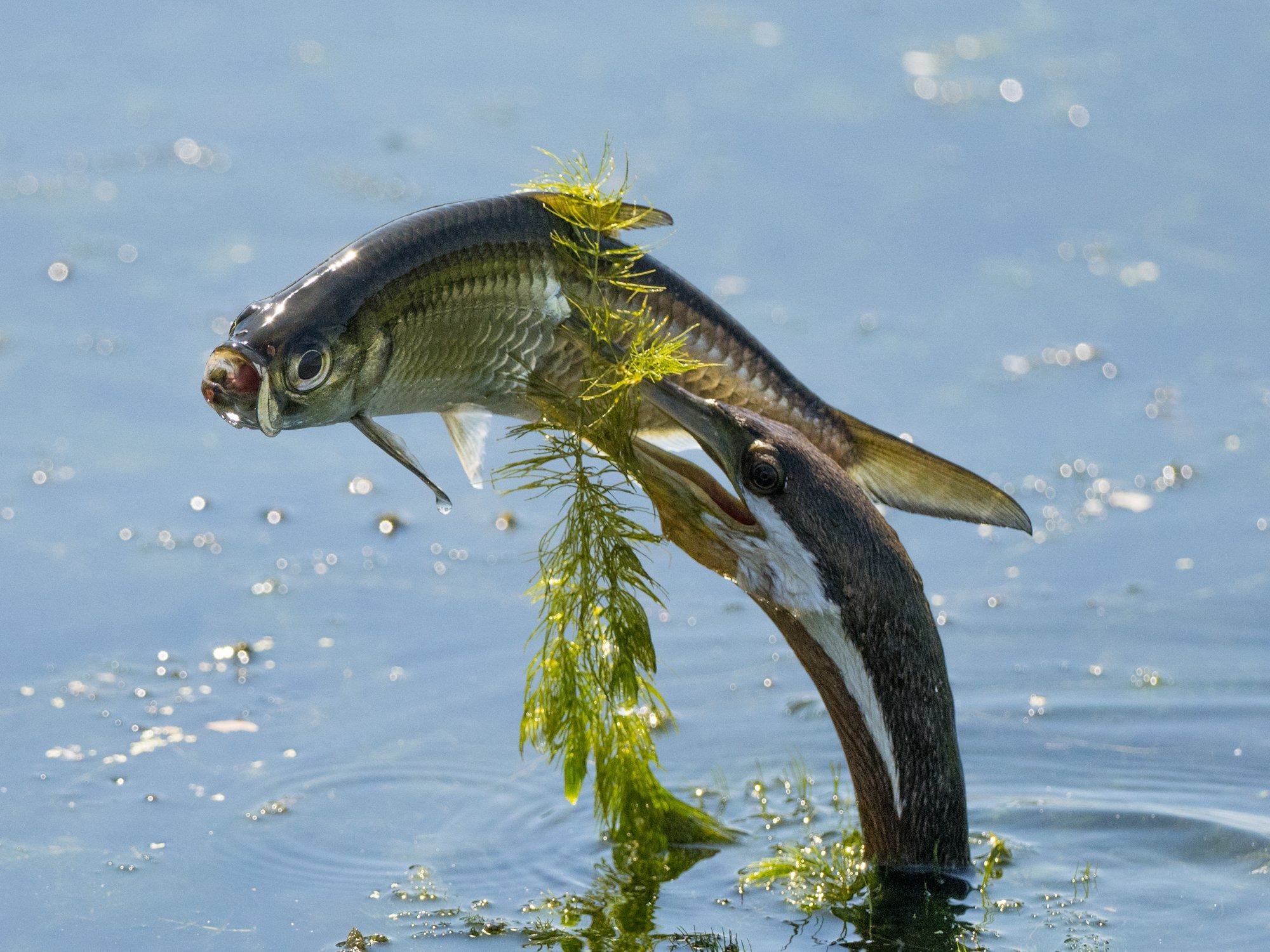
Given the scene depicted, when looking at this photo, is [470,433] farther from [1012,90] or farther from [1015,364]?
[1012,90]

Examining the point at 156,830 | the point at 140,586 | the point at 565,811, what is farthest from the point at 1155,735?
the point at 140,586

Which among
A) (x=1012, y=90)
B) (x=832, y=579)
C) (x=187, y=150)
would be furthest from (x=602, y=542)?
(x=1012, y=90)

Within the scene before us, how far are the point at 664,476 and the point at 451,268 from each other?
964 mm

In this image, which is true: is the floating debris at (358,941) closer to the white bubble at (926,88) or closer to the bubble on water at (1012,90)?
the white bubble at (926,88)

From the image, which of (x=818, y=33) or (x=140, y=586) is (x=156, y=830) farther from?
(x=818, y=33)

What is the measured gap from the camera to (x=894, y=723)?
5.70 m

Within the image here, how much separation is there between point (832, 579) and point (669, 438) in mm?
633

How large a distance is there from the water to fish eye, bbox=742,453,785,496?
1.47 metres

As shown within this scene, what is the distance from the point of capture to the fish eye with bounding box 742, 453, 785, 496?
17.3ft

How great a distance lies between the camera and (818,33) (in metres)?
13.4

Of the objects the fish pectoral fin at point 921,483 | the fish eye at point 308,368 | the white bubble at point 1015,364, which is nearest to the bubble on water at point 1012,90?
the white bubble at point 1015,364

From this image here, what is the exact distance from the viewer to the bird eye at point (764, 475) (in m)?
5.26

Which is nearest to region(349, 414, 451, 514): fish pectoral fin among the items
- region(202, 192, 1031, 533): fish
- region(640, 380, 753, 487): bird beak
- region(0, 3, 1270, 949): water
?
region(202, 192, 1031, 533): fish

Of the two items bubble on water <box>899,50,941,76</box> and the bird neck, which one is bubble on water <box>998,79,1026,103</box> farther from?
the bird neck
